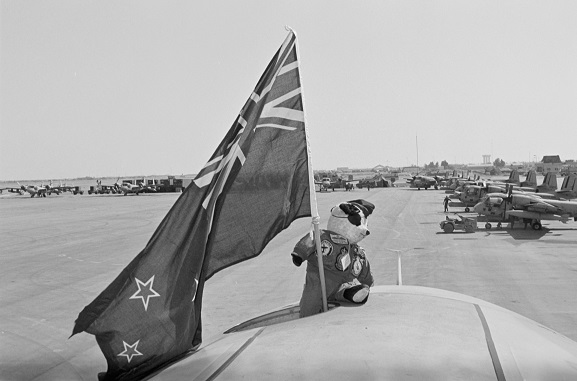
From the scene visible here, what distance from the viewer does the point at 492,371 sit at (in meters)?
2.54

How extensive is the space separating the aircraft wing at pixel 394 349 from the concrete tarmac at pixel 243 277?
1591mm

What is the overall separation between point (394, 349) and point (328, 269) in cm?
142

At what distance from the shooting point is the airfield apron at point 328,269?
3.99 m

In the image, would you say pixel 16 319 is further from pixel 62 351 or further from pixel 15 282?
pixel 15 282

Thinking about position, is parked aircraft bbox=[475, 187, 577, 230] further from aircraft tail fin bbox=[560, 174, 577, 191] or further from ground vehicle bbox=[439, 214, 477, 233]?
aircraft tail fin bbox=[560, 174, 577, 191]

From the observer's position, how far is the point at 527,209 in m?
30.2

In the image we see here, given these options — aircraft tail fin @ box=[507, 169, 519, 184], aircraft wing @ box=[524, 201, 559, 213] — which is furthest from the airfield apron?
aircraft tail fin @ box=[507, 169, 519, 184]

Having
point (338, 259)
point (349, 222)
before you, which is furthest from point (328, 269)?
point (349, 222)

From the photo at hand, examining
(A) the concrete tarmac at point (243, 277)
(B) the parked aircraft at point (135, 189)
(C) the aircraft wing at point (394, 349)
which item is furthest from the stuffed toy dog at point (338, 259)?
(B) the parked aircraft at point (135, 189)

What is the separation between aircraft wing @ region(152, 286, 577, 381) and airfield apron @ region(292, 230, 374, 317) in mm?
452

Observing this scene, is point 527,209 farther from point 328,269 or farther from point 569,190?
point 328,269

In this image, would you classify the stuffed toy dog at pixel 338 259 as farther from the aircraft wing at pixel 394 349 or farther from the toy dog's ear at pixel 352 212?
the aircraft wing at pixel 394 349


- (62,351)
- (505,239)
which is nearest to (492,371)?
(62,351)

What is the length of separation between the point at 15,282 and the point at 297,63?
46.3ft
